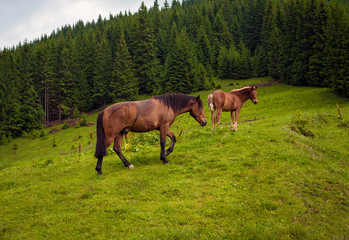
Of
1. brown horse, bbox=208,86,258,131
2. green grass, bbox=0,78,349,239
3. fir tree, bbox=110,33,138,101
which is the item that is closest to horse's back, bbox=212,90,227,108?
brown horse, bbox=208,86,258,131

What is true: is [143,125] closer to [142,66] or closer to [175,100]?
[175,100]

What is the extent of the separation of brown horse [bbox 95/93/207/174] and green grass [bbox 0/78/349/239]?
1.32m

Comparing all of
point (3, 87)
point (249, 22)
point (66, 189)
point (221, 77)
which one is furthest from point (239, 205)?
point (249, 22)

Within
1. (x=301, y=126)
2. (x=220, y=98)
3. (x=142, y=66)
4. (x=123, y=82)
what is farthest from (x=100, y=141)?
(x=142, y=66)

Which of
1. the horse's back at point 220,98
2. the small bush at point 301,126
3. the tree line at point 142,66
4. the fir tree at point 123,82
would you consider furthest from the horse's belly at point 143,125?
the fir tree at point 123,82

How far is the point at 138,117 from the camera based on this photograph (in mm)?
9352

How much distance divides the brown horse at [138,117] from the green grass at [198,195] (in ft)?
4.33

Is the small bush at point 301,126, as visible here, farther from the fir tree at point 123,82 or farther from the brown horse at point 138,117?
the fir tree at point 123,82

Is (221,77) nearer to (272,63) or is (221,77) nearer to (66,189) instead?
(272,63)

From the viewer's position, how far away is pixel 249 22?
324ft

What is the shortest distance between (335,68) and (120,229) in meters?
42.1

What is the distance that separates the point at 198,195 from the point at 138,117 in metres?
4.10

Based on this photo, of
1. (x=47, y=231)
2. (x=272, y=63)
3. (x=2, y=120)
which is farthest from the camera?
(x=272, y=63)

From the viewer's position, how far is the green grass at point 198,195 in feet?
18.1
